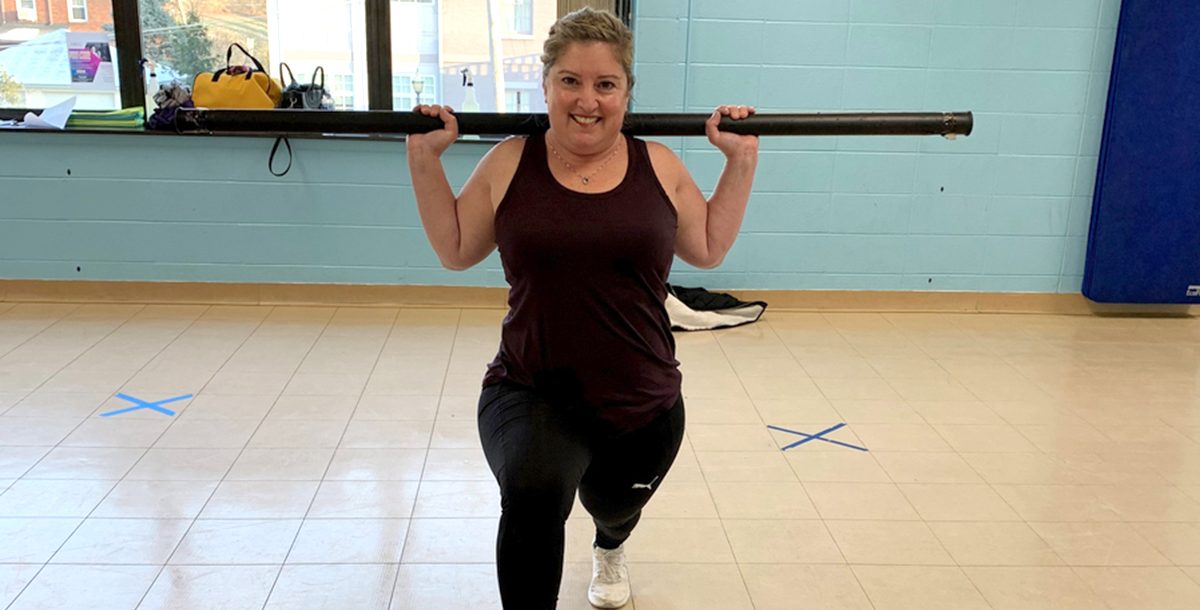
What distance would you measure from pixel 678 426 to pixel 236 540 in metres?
1.29

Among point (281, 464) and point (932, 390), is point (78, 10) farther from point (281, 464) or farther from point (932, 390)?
point (932, 390)

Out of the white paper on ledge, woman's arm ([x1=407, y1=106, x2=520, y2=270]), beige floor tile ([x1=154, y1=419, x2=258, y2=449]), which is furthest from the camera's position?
the white paper on ledge

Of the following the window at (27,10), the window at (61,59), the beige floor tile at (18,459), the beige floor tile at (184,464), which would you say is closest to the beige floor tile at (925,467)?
the beige floor tile at (184,464)

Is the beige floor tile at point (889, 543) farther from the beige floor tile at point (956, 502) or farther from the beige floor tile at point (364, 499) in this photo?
the beige floor tile at point (364, 499)

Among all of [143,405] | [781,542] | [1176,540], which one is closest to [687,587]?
[781,542]

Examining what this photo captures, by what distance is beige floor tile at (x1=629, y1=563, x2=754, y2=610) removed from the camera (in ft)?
7.56

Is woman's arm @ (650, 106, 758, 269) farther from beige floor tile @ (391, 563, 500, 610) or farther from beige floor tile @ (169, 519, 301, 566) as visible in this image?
beige floor tile @ (169, 519, 301, 566)

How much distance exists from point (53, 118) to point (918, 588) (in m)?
4.31

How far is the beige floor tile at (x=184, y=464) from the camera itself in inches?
114

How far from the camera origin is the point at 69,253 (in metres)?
4.69

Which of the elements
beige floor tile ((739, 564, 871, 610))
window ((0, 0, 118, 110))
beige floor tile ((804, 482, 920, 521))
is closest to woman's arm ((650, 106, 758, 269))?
beige floor tile ((739, 564, 871, 610))

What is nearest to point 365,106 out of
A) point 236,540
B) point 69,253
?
point 69,253

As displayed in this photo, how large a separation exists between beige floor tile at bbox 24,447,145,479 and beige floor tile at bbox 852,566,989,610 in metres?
2.19

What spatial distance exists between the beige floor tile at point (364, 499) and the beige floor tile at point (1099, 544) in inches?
71.3
